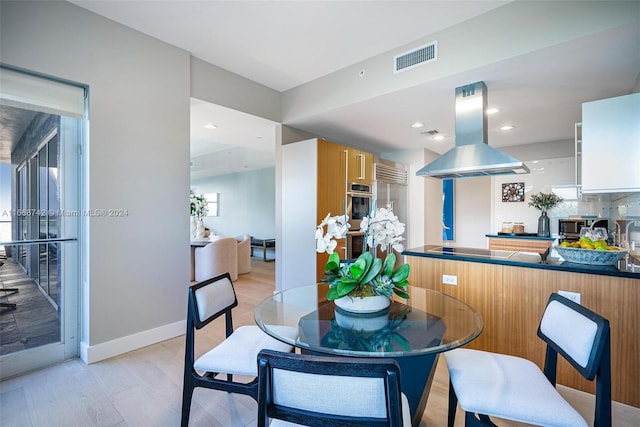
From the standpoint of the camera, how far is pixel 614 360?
6.20 ft

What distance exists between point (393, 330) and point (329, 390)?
0.64 metres

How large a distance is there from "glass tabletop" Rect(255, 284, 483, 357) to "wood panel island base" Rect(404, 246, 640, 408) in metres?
0.66

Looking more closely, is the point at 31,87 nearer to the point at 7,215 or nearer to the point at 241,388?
the point at 7,215

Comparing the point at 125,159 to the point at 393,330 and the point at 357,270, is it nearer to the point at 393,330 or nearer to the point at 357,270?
the point at 357,270

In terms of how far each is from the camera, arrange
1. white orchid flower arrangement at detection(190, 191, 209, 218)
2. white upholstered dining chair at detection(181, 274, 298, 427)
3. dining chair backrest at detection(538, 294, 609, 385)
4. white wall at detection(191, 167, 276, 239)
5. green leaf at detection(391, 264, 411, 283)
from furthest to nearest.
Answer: white wall at detection(191, 167, 276, 239)
white orchid flower arrangement at detection(190, 191, 209, 218)
green leaf at detection(391, 264, 411, 283)
white upholstered dining chair at detection(181, 274, 298, 427)
dining chair backrest at detection(538, 294, 609, 385)

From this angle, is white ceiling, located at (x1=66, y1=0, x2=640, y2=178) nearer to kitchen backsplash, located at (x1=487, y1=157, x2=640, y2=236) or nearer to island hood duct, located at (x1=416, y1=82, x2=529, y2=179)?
island hood duct, located at (x1=416, y1=82, x2=529, y2=179)

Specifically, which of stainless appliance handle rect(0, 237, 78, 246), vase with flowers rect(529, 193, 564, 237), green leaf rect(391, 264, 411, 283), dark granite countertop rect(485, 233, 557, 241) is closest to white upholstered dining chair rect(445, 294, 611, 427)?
green leaf rect(391, 264, 411, 283)

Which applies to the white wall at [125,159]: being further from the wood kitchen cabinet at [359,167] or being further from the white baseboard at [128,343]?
the wood kitchen cabinet at [359,167]

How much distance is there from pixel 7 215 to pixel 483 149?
3841mm

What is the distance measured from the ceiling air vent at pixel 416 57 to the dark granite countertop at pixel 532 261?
1.72m

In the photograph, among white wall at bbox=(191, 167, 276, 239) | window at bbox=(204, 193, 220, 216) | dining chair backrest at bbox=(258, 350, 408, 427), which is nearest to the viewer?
dining chair backrest at bbox=(258, 350, 408, 427)

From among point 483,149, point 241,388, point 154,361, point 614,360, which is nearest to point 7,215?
point 154,361

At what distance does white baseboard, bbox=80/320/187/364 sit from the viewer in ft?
7.77

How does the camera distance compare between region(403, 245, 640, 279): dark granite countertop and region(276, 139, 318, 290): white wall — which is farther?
region(276, 139, 318, 290): white wall
